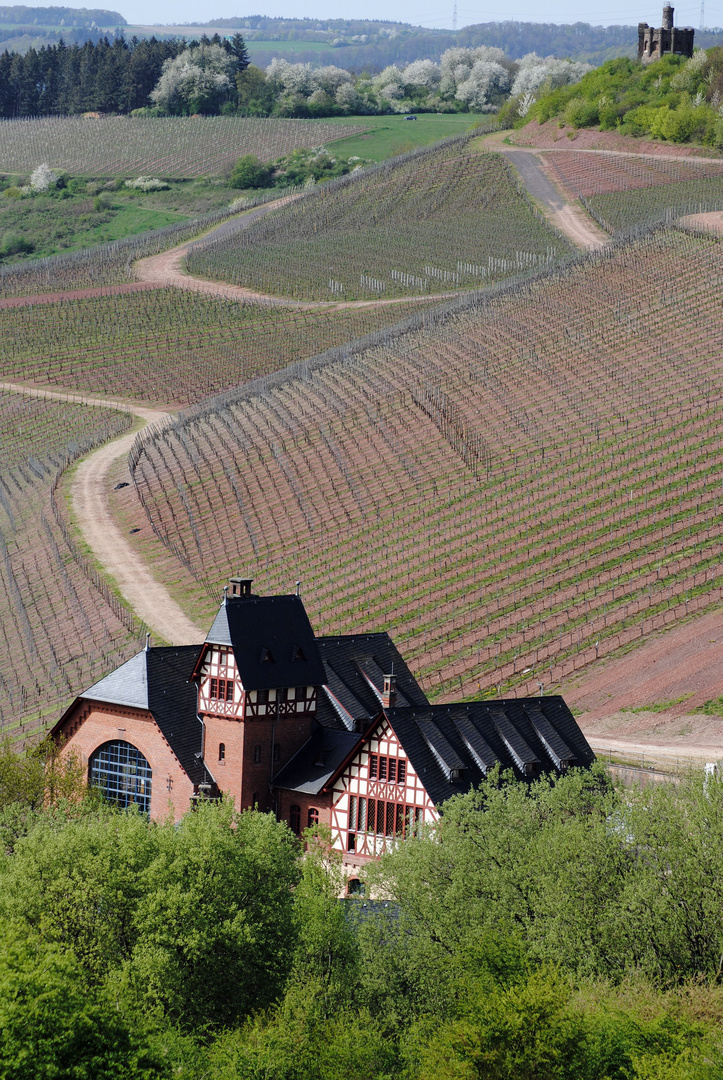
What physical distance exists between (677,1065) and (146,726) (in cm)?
2865

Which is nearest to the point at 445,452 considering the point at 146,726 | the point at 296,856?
the point at 146,726

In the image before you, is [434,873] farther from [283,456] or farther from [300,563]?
[283,456]

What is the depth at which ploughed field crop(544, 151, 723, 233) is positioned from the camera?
164125mm

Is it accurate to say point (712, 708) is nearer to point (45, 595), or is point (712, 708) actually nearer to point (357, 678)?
point (357, 678)

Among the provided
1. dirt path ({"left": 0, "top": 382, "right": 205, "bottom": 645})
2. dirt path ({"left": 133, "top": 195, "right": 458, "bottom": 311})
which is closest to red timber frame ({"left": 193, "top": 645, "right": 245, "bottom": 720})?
dirt path ({"left": 0, "top": 382, "right": 205, "bottom": 645})

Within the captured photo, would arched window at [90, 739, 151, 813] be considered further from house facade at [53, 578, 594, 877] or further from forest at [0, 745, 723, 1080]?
forest at [0, 745, 723, 1080]

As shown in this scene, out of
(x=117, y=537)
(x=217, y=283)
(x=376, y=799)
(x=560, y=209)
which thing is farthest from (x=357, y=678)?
(x=560, y=209)

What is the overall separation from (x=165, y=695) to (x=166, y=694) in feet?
0.24

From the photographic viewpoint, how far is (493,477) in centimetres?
9244

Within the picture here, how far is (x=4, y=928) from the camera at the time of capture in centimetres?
3469

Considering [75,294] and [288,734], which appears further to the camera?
[75,294]

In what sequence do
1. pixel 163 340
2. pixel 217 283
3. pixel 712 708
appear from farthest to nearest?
pixel 217 283 < pixel 163 340 < pixel 712 708

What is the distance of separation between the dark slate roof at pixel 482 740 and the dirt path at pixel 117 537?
84.8 ft

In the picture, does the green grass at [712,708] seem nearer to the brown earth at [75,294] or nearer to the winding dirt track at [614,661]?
the winding dirt track at [614,661]
